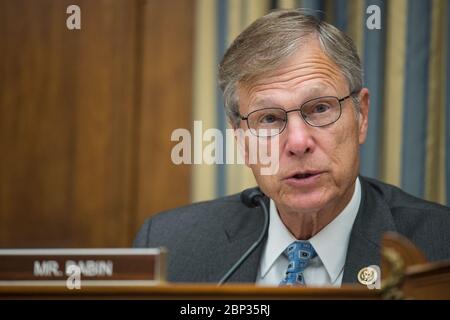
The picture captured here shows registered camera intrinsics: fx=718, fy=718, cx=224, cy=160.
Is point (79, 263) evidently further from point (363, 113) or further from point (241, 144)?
point (363, 113)

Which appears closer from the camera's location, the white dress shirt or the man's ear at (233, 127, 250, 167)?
the white dress shirt

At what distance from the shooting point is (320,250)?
63.4 inches

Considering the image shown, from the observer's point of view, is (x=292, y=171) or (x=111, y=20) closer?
(x=292, y=171)

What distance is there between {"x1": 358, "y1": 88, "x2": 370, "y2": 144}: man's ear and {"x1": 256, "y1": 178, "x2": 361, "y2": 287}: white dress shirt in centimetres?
10

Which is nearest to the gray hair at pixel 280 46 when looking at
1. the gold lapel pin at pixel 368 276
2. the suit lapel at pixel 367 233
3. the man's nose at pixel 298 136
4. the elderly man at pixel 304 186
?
the elderly man at pixel 304 186

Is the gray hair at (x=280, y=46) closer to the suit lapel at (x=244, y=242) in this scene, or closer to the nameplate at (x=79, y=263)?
the suit lapel at (x=244, y=242)

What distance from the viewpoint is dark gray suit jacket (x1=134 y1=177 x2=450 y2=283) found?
158cm

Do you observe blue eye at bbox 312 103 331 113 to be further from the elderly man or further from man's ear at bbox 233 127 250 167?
man's ear at bbox 233 127 250 167

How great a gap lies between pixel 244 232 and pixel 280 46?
43cm

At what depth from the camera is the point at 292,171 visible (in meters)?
1.60

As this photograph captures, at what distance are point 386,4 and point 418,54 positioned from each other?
0.14 meters

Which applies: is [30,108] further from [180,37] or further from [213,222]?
[213,222]

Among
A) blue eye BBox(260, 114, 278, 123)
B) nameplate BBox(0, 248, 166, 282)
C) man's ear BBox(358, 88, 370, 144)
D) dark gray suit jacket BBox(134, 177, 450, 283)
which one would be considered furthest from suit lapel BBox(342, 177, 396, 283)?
nameplate BBox(0, 248, 166, 282)

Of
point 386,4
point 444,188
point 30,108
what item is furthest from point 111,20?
point 444,188
